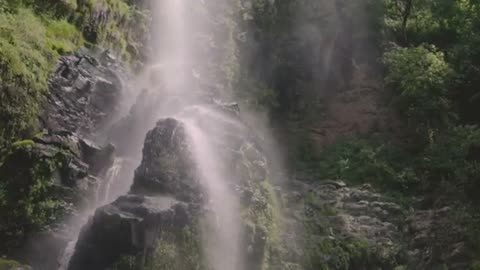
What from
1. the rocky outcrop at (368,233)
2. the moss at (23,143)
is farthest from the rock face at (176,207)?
the moss at (23,143)

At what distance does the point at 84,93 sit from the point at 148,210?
5580 millimetres

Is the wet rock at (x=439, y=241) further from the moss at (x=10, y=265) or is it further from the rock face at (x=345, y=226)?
the moss at (x=10, y=265)

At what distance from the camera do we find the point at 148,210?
11.8 m

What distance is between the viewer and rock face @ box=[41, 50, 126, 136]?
14.7 meters

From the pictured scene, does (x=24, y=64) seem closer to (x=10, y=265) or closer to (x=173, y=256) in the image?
(x=10, y=265)

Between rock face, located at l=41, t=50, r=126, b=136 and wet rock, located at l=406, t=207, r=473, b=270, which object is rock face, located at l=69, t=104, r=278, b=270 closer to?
rock face, located at l=41, t=50, r=126, b=136

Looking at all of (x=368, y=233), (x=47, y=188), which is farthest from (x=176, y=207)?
(x=368, y=233)

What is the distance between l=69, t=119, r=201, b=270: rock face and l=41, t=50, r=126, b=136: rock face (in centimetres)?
261

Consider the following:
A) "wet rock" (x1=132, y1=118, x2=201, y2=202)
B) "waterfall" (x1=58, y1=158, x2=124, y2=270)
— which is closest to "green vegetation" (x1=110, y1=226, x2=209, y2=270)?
"wet rock" (x1=132, y1=118, x2=201, y2=202)

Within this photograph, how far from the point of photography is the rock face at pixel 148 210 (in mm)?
11469

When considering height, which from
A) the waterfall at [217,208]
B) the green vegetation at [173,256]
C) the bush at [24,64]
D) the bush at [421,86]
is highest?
the bush at [421,86]

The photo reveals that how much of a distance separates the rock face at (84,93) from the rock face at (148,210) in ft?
8.56

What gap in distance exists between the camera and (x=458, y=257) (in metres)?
14.7

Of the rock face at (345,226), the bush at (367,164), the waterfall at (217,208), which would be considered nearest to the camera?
the waterfall at (217,208)
